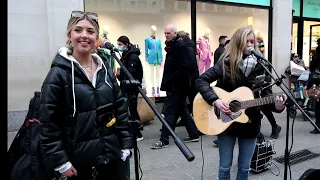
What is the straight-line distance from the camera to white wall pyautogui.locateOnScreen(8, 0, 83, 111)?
5.92 metres

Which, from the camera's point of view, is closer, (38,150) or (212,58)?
(38,150)

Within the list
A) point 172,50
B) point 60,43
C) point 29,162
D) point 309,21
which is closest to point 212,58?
point 172,50

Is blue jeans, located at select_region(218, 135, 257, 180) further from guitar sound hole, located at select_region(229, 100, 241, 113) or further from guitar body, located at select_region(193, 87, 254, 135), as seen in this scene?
guitar sound hole, located at select_region(229, 100, 241, 113)

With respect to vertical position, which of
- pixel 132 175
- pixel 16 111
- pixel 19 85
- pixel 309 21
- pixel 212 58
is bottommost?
pixel 132 175

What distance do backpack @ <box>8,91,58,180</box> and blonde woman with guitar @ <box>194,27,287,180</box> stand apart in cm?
160

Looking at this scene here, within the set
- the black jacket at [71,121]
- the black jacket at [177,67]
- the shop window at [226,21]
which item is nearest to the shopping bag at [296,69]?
the shop window at [226,21]

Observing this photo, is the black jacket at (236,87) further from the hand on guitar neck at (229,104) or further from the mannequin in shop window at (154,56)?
the mannequin in shop window at (154,56)

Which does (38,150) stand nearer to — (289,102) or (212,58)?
(289,102)

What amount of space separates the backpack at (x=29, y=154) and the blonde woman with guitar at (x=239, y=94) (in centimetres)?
160

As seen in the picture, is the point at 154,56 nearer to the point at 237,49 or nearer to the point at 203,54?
the point at 203,54

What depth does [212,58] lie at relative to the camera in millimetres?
8641

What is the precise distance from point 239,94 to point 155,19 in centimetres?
572

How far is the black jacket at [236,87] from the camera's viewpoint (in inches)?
115
